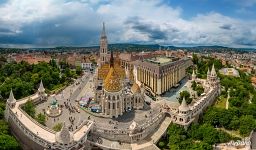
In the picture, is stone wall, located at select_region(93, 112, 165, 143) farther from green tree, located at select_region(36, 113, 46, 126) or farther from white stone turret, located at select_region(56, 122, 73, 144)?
green tree, located at select_region(36, 113, 46, 126)

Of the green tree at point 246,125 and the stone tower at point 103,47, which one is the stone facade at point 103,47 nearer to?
the stone tower at point 103,47

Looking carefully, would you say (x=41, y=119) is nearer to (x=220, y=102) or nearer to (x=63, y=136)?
(x=63, y=136)

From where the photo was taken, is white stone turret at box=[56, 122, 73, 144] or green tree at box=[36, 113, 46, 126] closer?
white stone turret at box=[56, 122, 73, 144]

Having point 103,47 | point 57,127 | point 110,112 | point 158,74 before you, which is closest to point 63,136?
point 57,127

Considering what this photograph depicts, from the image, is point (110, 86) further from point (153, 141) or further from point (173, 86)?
point (173, 86)

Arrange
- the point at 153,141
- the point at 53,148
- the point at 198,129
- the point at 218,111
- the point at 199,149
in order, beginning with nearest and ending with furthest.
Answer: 1. the point at 53,148
2. the point at 199,149
3. the point at 153,141
4. the point at 198,129
5. the point at 218,111

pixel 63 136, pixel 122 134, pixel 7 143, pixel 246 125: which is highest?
pixel 63 136

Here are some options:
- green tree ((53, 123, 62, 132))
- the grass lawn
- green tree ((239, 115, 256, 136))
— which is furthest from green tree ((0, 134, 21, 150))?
the grass lawn

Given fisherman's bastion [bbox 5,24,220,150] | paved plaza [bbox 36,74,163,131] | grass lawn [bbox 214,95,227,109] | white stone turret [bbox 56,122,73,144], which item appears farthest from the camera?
grass lawn [bbox 214,95,227,109]

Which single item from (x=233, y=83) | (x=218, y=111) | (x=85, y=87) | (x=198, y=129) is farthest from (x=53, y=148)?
(x=233, y=83)
